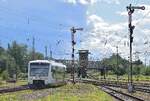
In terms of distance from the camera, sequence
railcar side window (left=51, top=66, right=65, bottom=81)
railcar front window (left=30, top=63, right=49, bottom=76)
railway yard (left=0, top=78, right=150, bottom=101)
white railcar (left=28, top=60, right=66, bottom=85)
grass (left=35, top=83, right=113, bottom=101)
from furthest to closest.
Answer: railcar side window (left=51, top=66, right=65, bottom=81)
railcar front window (left=30, top=63, right=49, bottom=76)
white railcar (left=28, top=60, right=66, bottom=85)
railway yard (left=0, top=78, right=150, bottom=101)
grass (left=35, top=83, right=113, bottom=101)

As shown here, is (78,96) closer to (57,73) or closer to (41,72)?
(41,72)

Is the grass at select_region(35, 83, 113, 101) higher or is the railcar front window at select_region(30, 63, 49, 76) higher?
the railcar front window at select_region(30, 63, 49, 76)

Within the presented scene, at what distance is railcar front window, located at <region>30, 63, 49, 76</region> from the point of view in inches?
2371

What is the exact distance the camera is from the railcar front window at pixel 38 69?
60219 mm

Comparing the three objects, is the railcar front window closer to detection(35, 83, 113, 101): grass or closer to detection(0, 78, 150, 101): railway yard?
detection(0, 78, 150, 101): railway yard

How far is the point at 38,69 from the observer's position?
199ft

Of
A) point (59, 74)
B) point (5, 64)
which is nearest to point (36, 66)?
point (59, 74)

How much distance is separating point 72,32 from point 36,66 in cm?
3106

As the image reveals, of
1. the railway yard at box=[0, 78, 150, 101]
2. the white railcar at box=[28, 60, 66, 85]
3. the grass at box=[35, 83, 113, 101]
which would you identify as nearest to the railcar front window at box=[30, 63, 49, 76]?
the white railcar at box=[28, 60, 66, 85]

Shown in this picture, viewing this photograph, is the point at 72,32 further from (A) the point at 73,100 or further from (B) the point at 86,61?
(B) the point at 86,61

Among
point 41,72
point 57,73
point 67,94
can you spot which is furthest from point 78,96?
point 57,73

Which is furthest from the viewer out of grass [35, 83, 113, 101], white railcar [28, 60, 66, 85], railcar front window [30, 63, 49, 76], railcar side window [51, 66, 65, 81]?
railcar side window [51, 66, 65, 81]

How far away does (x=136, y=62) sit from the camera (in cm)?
16050

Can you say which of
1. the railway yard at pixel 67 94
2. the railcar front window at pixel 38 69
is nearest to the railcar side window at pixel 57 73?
the railcar front window at pixel 38 69
